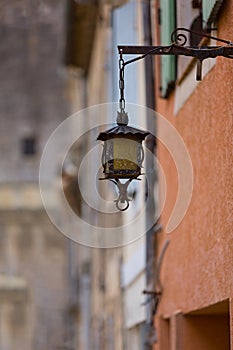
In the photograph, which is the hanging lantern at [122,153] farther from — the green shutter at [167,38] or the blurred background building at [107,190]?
the green shutter at [167,38]

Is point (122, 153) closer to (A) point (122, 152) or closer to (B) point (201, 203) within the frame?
(A) point (122, 152)

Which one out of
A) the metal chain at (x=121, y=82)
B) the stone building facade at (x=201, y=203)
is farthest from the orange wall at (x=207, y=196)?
the metal chain at (x=121, y=82)

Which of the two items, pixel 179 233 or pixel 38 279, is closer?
pixel 179 233

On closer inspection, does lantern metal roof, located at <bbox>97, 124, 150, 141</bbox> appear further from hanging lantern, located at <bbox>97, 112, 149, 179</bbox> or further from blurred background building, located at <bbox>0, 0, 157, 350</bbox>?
blurred background building, located at <bbox>0, 0, 157, 350</bbox>

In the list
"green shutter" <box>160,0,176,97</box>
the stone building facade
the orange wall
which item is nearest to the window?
the stone building facade

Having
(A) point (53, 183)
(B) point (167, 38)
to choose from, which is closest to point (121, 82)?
(B) point (167, 38)

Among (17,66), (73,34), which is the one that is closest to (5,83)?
(17,66)

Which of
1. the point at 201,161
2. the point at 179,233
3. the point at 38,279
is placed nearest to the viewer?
the point at 201,161

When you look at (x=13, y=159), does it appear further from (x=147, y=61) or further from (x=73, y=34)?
(x=147, y=61)

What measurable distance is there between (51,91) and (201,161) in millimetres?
30999

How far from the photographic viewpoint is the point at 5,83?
39969mm

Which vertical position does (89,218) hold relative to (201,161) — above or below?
above

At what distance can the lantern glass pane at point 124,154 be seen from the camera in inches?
283

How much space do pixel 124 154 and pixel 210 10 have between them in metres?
1.19
